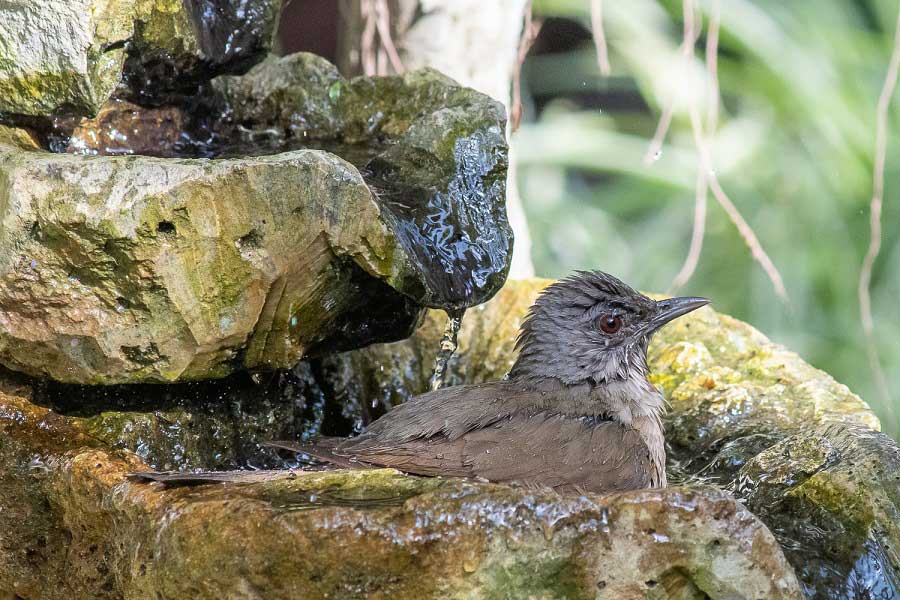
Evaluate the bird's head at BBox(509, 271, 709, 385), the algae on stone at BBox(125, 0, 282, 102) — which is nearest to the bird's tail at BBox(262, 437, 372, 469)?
the bird's head at BBox(509, 271, 709, 385)

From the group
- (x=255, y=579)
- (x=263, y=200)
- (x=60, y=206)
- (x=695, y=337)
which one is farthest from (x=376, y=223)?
(x=695, y=337)

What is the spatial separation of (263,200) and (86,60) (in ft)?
3.24

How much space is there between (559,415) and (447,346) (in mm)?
826

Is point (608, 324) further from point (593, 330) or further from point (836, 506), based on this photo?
point (836, 506)

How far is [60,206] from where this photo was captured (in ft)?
12.0

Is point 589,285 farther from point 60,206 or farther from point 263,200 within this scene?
point 60,206

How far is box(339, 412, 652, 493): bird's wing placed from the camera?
13.2 feet

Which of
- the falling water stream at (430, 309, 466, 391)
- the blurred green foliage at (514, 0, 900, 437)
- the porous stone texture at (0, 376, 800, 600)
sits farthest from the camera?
the blurred green foliage at (514, 0, 900, 437)

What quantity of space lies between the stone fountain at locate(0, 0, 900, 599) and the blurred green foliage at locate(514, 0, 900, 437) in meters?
4.11

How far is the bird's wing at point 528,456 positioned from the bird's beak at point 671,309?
0.73m

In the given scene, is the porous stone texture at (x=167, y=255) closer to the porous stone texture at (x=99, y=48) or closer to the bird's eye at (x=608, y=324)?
the porous stone texture at (x=99, y=48)

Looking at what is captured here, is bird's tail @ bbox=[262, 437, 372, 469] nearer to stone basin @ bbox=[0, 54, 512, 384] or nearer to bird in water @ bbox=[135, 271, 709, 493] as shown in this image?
bird in water @ bbox=[135, 271, 709, 493]

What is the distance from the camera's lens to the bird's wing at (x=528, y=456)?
4012 millimetres

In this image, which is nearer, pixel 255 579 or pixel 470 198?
pixel 255 579
